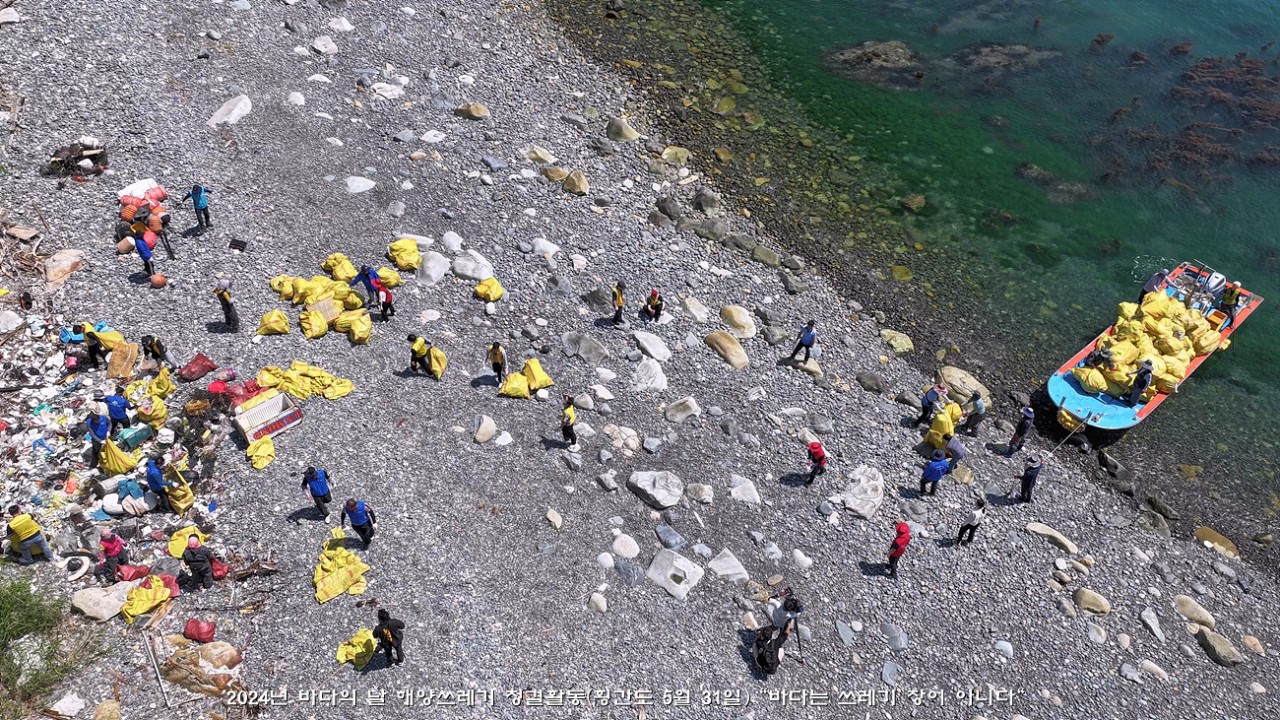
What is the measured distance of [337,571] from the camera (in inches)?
543

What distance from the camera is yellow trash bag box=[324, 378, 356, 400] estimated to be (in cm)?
1653

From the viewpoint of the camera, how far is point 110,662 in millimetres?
12555

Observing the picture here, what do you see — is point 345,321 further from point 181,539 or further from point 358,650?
point 358,650

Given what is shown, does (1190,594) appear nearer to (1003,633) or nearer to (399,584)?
(1003,633)

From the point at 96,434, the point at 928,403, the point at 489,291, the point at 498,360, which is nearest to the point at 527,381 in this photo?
the point at 498,360

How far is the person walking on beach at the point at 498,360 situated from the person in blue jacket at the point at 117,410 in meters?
6.36

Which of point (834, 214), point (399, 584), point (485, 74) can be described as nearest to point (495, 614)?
point (399, 584)

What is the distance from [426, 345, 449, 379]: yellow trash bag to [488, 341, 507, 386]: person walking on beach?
0.95 meters

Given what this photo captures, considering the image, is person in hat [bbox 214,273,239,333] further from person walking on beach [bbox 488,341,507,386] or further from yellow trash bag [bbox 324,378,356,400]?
person walking on beach [bbox 488,341,507,386]

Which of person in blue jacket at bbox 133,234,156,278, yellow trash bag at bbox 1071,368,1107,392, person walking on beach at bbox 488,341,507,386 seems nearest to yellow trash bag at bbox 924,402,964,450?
yellow trash bag at bbox 1071,368,1107,392

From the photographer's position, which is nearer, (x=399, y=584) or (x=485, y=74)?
(x=399, y=584)

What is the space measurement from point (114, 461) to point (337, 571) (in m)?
4.33

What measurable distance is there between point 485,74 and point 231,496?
15.9 metres

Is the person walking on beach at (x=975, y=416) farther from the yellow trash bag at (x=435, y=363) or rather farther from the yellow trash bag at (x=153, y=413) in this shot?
the yellow trash bag at (x=153, y=413)
